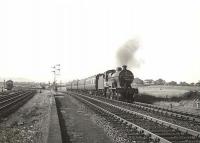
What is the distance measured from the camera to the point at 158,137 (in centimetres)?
920

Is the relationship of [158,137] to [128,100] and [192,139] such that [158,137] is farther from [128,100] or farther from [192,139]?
[128,100]

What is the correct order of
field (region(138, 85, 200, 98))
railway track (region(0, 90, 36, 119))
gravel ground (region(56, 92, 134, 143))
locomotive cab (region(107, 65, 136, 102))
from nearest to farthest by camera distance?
gravel ground (region(56, 92, 134, 143)), railway track (region(0, 90, 36, 119)), locomotive cab (region(107, 65, 136, 102)), field (region(138, 85, 200, 98))

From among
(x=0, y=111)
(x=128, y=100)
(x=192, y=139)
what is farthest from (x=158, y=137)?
(x=128, y=100)

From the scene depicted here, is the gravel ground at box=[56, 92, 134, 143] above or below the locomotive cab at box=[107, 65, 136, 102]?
below

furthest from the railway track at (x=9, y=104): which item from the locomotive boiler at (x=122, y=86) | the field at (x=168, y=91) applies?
the field at (x=168, y=91)

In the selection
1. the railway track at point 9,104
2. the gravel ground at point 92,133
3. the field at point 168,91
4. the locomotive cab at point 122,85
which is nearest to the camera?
the gravel ground at point 92,133

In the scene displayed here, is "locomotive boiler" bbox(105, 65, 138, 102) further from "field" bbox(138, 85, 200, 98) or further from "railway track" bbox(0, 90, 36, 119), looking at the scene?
"railway track" bbox(0, 90, 36, 119)

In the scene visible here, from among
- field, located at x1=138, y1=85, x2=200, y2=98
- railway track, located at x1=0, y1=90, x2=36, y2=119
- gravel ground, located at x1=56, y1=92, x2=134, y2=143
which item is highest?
field, located at x1=138, y1=85, x2=200, y2=98

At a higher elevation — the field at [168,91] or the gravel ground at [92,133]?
the field at [168,91]

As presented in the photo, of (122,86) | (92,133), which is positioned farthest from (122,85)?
(92,133)

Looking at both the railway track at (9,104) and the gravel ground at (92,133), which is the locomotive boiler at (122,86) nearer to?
the railway track at (9,104)

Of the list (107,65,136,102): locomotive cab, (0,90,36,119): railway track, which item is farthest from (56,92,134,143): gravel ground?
(107,65,136,102): locomotive cab

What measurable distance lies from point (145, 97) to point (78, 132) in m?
23.5

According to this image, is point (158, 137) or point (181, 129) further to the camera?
point (181, 129)
